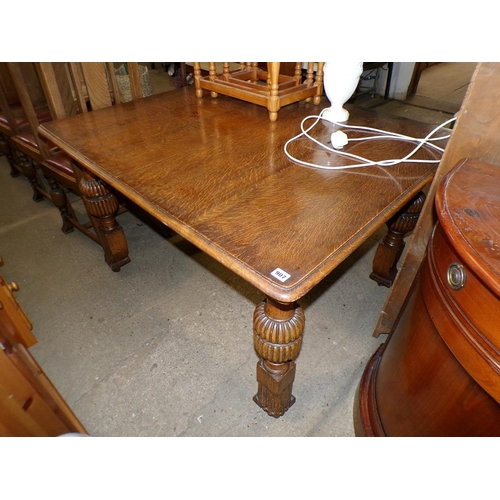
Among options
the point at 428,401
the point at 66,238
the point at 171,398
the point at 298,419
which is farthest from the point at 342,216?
the point at 66,238

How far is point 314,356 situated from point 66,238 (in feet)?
5.05

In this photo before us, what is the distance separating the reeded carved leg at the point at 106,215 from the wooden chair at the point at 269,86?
0.60 meters

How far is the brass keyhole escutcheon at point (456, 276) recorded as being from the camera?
2.04 ft

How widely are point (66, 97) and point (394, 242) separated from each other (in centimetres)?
158

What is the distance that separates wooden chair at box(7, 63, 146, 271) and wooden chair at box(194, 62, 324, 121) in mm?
420

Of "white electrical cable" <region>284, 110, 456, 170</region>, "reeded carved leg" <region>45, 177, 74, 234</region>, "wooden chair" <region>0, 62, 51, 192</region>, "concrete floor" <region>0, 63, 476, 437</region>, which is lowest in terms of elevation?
"concrete floor" <region>0, 63, 476, 437</region>

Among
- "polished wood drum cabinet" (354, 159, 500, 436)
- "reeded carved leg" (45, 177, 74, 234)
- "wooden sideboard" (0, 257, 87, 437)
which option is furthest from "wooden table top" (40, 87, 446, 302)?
"reeded carved leg" (45, 177, 74, 234)

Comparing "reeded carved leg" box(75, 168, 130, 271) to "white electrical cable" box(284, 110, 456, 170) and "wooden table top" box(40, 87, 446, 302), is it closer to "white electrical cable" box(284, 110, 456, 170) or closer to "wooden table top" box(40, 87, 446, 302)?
"wooden table top" box(40, 87, 446, 302)

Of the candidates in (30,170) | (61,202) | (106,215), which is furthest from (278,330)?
(30,170)

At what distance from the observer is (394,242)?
1.52 metres

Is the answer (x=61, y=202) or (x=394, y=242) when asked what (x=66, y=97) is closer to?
(x=61, y=202)

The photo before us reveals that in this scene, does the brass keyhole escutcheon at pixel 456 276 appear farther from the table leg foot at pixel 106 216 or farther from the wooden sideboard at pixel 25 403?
the table leg foot at pixel 106 216

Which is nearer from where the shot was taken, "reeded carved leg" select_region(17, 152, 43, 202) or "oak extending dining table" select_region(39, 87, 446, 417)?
"oak extending dining table" select_region(39, 87, 446, 417)

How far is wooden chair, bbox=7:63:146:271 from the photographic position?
4.93 ft
